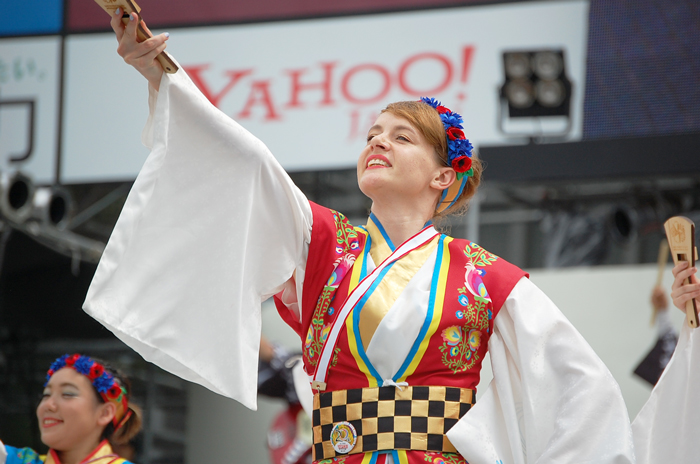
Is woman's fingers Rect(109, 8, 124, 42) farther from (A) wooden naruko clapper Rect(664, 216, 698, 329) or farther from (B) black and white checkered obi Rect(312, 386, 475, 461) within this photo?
(A) wooden naruko clapper Rect(664, 216, 698, 329)

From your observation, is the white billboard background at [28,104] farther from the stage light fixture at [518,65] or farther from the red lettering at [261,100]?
the stage light fixture at [518,65]

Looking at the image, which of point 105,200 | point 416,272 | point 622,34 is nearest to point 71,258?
point 105,200

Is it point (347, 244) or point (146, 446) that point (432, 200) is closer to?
point (347, 244)

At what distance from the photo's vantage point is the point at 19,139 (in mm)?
5926

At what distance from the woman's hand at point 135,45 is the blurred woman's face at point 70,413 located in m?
1.38

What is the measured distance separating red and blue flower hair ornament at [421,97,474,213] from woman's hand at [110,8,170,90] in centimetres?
72

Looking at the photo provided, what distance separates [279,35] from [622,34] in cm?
220

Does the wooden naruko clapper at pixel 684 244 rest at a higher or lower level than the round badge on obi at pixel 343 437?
higher

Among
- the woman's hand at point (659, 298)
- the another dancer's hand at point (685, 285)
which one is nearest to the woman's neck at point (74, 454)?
the another dancer's hand at point (685, 285)

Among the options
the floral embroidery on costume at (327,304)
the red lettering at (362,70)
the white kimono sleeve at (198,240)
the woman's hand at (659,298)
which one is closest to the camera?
the white kimono sleeve at (198,240)

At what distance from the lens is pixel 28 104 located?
5.96 meters

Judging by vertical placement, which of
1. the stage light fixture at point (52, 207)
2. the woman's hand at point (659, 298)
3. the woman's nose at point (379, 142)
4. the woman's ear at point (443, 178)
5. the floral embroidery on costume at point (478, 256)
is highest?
the stage light fixture at point (52, 207)

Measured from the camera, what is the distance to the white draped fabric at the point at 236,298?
178 centimetres

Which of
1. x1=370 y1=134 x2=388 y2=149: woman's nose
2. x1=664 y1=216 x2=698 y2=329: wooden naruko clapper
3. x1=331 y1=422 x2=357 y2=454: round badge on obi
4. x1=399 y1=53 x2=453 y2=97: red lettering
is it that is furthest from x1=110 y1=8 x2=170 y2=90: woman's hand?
x1=399 y1=53 x2=453 y2=97: red lettering
